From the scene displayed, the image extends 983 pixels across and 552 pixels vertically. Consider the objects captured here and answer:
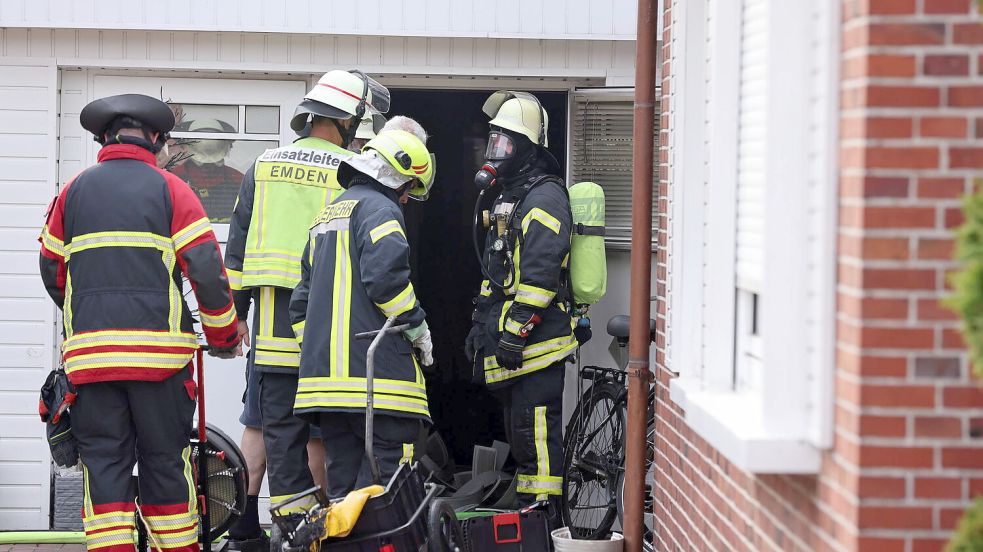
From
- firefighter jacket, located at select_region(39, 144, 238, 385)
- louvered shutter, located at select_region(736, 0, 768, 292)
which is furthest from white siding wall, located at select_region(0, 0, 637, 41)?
louvered shutter, located at select_region(736, 0, 768, 292)

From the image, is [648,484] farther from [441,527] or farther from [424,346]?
[441,527]

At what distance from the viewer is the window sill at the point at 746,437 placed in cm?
303

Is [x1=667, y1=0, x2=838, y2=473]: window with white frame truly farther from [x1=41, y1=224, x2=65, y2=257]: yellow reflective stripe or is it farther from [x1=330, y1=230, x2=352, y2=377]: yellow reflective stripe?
[x1=41, y1=224, x2=65, y2=257]: yellow reflective stripe

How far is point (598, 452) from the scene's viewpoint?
7.25m

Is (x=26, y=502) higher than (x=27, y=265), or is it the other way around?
(x=27, y=265)

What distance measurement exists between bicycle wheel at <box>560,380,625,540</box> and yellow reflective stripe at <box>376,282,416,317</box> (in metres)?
1.77

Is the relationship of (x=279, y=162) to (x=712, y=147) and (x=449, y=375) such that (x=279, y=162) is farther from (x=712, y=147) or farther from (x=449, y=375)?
(x=449, y=375)

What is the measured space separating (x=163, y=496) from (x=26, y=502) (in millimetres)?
2307

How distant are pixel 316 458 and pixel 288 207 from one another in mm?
1357

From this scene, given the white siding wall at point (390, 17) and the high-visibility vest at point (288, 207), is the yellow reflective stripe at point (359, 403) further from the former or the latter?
the white siding wall at point (390, 17)

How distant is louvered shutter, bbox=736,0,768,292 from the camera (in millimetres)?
3838

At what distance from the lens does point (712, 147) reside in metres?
4.23

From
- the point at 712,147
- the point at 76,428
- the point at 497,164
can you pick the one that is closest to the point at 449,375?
the point at 497,164

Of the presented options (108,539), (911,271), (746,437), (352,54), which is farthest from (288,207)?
(911,271)
